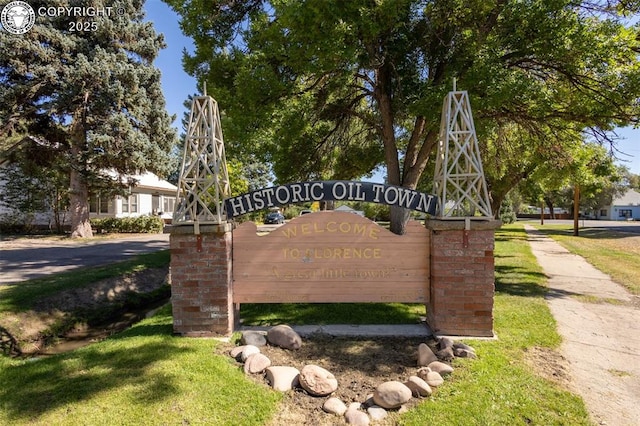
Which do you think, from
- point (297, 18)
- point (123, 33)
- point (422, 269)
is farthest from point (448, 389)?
point (123, 33)

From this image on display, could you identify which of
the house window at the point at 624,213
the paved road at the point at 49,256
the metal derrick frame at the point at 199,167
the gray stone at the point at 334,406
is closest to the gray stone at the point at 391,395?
the gray stone at the point at 334,406

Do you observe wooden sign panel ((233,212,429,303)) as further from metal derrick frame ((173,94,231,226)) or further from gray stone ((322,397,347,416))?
gray stone ((322,397,347,416))

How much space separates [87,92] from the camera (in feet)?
56.7

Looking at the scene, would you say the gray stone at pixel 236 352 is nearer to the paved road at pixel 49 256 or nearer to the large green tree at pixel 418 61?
the large green tree at pixel 418 61

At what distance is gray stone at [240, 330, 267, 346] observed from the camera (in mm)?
4750

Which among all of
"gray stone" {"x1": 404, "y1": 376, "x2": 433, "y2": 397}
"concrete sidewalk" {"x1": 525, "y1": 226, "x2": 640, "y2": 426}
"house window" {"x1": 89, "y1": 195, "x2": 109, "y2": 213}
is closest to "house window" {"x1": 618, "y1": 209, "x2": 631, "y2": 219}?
"concrete sidewalk" {"x1": 525, "y1": 226, "x2": 640, "y2": 426}

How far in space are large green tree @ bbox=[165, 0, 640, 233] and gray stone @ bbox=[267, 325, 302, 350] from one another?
4856 millimetres

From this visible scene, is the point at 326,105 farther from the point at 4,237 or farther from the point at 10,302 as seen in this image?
the point at 4,237

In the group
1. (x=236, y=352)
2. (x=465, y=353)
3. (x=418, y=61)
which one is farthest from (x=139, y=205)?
(x=465, y=353)

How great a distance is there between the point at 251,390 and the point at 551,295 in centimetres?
687

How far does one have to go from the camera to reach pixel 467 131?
514 centimetres

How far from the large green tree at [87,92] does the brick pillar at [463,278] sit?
1697cm

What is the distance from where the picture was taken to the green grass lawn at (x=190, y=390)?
3.23 meters

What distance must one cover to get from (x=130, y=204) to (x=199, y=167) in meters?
22.1
